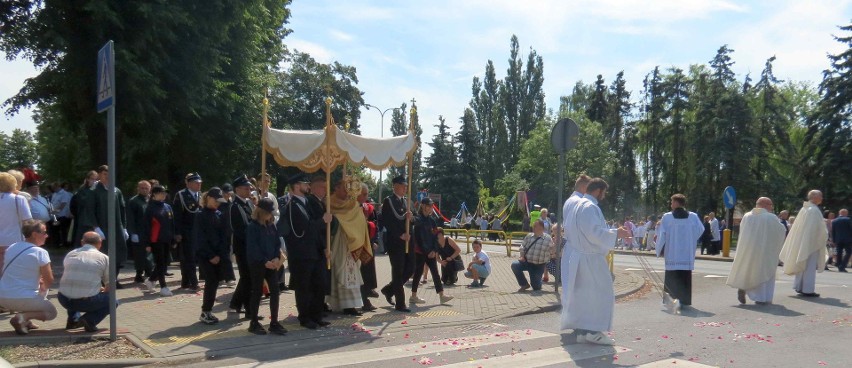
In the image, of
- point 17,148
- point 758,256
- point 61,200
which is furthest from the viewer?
point 17,148

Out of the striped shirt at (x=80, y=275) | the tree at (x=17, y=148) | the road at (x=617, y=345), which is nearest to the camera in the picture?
the road at (x=617, y=345)

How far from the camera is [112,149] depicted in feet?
26.1

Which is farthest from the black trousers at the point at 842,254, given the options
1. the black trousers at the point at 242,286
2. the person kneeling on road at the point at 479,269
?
the black trousers at the point at 242,286

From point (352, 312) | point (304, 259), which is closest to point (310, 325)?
point (304, 259)

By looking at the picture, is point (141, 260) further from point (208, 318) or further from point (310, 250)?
point (310, 250)

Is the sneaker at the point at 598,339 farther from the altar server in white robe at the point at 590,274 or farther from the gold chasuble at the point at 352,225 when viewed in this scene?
the gold chasuble at the point at 352,225

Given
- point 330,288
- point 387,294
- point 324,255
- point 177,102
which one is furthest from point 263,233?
point 177,102

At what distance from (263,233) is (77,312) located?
2255 mm

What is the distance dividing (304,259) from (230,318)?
1.53 metres

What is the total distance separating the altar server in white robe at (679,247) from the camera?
11617mm

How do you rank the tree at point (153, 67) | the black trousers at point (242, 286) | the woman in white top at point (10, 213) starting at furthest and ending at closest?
the tree at point (153, 67) < the black trousers at point (242, 286) < the woman in white top at point (10, 213)

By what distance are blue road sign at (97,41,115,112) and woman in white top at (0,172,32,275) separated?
2.39 m

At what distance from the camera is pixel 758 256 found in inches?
487

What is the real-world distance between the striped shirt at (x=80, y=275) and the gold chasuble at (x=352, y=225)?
Result: 10.1 ft
